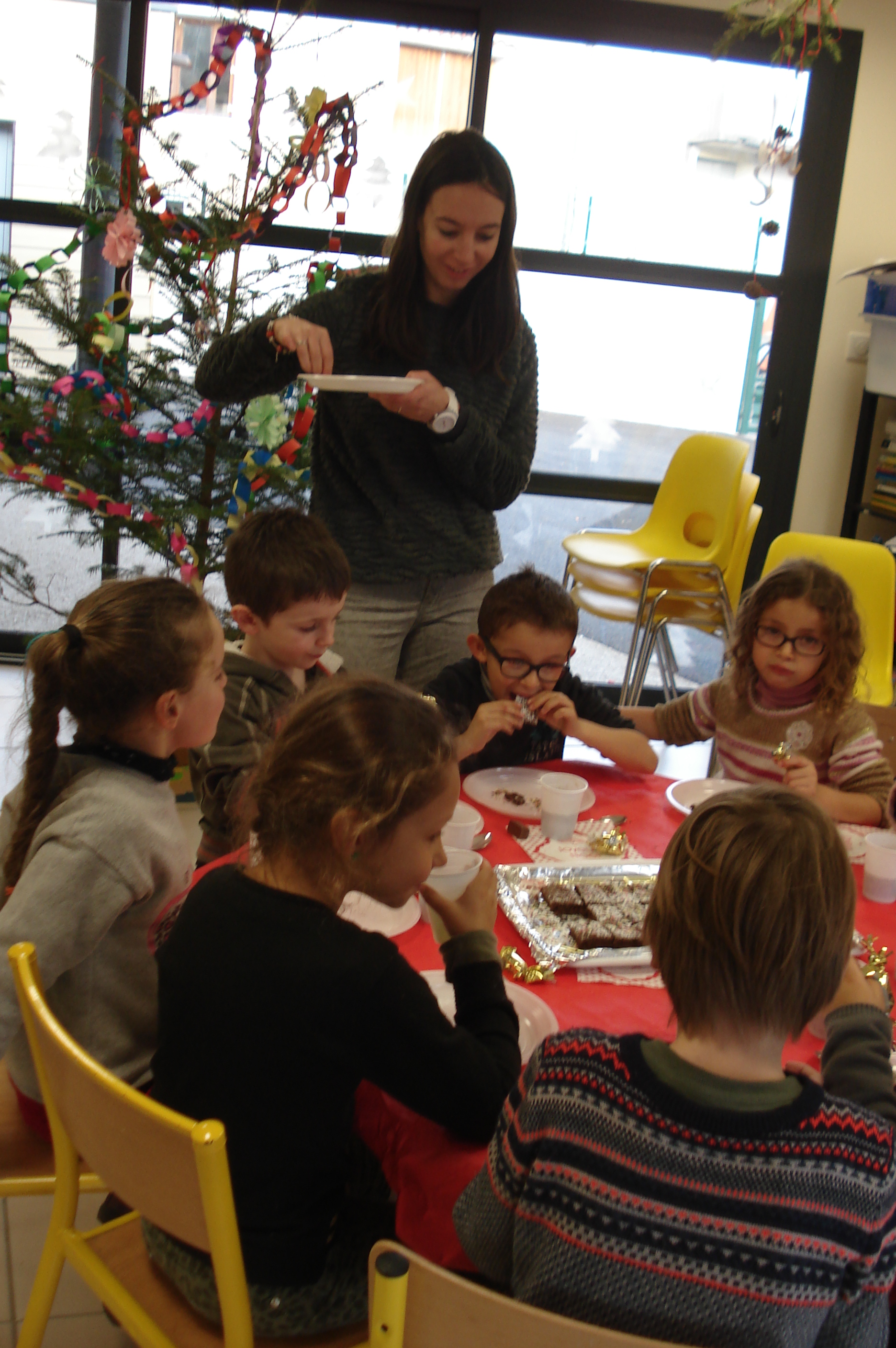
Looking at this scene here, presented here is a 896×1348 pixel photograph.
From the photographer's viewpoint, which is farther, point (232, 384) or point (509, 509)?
point (509, 509)

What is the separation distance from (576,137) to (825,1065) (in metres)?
4.00

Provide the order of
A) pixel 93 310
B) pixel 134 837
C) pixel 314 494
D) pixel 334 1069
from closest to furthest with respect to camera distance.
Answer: pixel 334 1069 < pixel 134 837 < pixel 314 494 < pixel 93 310

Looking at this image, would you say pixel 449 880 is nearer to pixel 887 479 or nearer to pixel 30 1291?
pixel 30 1291

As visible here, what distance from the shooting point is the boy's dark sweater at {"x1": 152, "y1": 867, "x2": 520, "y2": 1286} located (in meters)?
1.00

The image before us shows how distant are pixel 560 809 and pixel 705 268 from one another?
10.9 feet

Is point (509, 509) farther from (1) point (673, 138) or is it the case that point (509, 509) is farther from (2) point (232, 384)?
(2) point (232, 384)

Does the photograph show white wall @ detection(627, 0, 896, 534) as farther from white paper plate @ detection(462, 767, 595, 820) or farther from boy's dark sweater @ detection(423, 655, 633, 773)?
white paper plate @ detection(462, 767, 595, 820)

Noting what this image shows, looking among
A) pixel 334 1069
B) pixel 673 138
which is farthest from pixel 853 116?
pixel 334 1069

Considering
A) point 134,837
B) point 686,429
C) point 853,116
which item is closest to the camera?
point 134,837

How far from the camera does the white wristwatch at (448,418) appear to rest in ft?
6.32

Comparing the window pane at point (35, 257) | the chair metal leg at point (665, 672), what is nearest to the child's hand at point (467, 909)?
the chair metal leg at point (665, 672)

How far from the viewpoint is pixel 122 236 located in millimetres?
3012

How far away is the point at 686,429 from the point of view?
455 cm

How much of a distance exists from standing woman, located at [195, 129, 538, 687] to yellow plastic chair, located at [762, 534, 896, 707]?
1.15 m
